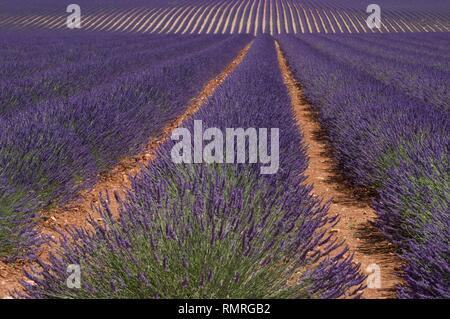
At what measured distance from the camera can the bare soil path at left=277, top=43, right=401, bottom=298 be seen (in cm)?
305

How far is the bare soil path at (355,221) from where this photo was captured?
10.0 feet

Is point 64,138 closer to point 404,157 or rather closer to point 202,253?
point 202,253

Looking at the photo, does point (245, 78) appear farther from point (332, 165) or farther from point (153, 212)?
point (153, 212)

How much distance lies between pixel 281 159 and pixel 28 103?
163 inches

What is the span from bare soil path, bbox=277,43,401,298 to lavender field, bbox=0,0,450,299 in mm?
18

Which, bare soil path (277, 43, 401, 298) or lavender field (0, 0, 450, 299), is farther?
bare soil path (277, 43, 401, 298)

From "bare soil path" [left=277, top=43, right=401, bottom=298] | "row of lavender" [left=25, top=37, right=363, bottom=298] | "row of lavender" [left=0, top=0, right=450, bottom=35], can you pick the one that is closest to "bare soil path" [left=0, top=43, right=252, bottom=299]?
"row of lavender" [left=25, top=37, right=363, bottom=298]

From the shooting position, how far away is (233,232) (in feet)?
7.77

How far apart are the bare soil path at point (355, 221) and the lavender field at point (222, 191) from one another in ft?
0.06

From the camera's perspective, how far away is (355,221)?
417 centimetres

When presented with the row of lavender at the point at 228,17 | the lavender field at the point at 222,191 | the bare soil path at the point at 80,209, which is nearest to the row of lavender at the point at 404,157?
the lavender field at the point at 222,191

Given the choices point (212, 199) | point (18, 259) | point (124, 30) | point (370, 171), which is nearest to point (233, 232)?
point (212, 199)

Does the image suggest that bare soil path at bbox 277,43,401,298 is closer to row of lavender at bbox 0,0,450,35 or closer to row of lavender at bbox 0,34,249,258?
row of lavender at bbox 0,34,249,258

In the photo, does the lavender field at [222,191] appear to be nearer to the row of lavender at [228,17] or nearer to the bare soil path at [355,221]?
the bare soil path at [355,221]
